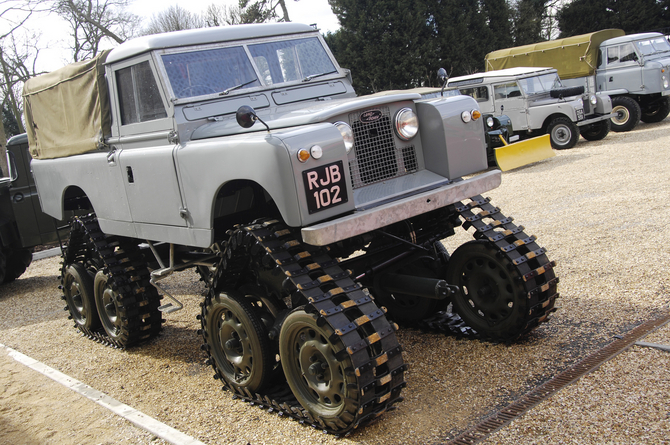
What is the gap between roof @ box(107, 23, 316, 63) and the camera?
4.90 meters

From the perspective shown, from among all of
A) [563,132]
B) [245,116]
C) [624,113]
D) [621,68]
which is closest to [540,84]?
[563,132]

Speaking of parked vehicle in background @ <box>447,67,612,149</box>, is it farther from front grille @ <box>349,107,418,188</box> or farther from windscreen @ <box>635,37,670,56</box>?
front grille @ <box>349,107,418,188</box>

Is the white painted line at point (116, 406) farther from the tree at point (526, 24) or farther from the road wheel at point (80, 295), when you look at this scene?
the tree at point (526, 24)

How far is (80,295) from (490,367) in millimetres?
4462

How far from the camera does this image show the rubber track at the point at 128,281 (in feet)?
18.5

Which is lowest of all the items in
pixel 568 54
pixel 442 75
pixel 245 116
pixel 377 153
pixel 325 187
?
pixel 325 187

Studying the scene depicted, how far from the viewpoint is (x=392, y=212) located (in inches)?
157

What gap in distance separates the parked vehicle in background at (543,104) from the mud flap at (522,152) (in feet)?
5.30

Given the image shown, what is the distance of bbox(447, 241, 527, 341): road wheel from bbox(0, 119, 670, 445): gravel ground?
0.18 m

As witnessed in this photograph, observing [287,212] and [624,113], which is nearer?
[287,212]

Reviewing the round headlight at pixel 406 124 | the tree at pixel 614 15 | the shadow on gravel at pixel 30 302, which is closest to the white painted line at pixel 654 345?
the round headlight at pixel 406 124

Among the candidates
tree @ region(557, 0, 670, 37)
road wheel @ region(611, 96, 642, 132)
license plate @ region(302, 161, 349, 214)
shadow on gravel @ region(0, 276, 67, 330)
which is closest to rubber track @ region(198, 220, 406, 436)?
license plate @ region(302, 161, 349, 214)

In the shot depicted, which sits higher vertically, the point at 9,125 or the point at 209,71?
the point at 9,125

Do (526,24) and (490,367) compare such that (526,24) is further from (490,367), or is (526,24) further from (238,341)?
(238,341)
